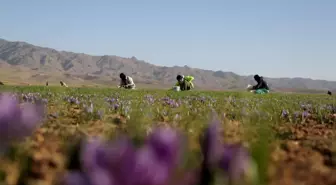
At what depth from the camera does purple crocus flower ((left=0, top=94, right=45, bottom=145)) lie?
1.29 metres

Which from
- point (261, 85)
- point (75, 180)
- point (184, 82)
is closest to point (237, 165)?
point (75, 180)

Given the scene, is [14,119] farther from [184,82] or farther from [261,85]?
[184,82]

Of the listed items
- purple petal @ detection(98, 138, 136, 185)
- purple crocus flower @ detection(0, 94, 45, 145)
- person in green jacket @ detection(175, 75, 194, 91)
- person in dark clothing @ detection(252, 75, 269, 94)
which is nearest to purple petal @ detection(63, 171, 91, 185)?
purple petal @ detection(98, 138, 136, 185)

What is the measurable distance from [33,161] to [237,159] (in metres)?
0.77

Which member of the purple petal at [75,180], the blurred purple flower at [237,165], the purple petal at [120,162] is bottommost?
the blurred purple flower at [237,165]

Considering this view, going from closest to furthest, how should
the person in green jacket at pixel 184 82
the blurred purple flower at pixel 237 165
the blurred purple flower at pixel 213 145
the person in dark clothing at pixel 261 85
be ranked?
the blurred purple flower at pixel 237 165 < the blurred purple flower at pixel 213 145 < the person in dark clothing at pixel 261 85 < the person in green jacket at pixel 184 82

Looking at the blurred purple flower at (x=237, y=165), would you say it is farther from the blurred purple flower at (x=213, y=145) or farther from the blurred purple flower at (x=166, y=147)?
the blurred purple flower at (x=166, y=147)

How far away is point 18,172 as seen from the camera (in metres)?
1.37

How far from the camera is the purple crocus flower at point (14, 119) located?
1.29 metres

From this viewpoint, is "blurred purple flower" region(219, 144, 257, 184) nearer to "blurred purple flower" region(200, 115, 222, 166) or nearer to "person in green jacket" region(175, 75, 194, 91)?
"blurred purple flower" region(200, 115, 222, 166)

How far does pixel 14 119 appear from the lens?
132cm

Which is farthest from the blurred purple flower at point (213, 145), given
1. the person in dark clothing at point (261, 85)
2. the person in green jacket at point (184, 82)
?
the person in green jacket at point (184, 82)

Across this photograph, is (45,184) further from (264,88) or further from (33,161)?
(264,88)

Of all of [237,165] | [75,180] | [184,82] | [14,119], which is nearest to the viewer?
[75,180]
